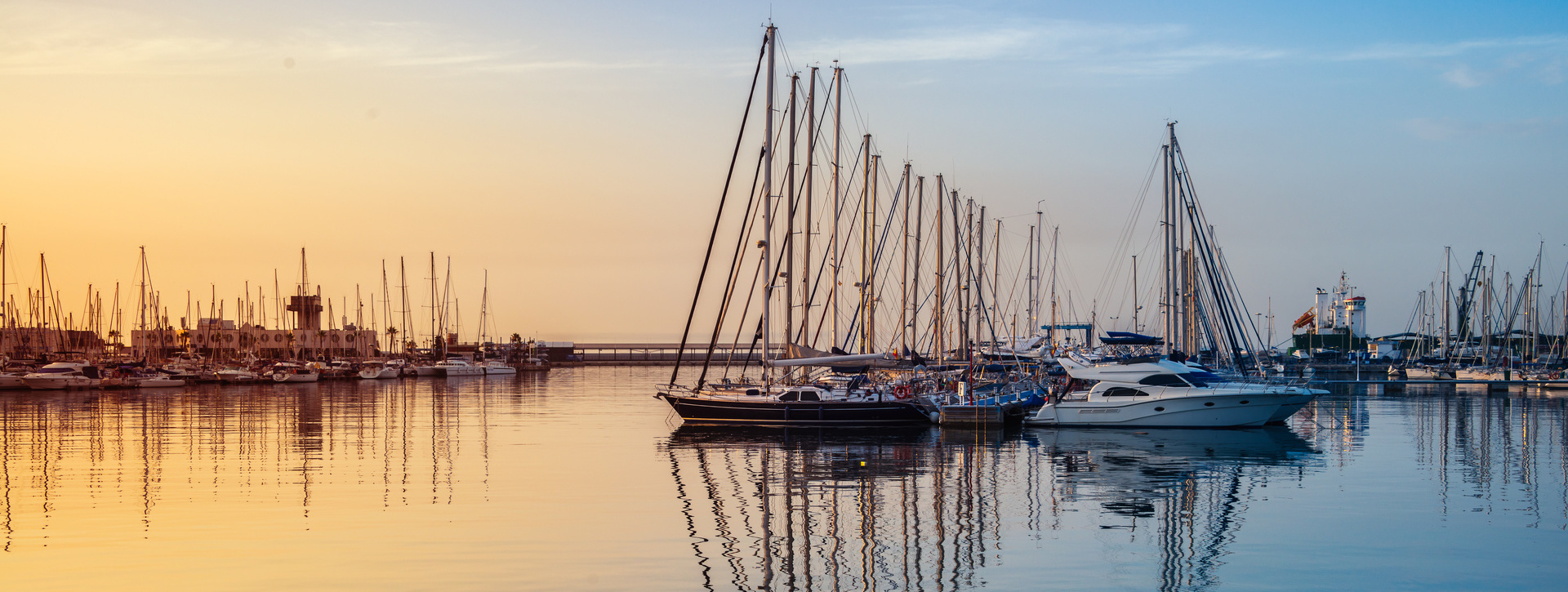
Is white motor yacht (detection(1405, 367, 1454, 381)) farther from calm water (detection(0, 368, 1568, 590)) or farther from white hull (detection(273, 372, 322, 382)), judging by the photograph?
white hull (detection(273, 372, 322, 382))

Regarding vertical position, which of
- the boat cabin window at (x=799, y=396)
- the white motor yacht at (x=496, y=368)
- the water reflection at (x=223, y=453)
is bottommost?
the white motor yacht at (x=496, y=368)

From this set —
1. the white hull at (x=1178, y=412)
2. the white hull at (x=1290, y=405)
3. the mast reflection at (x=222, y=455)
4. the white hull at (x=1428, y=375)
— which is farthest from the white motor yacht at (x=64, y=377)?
the white hull at (x=1428, y=375)

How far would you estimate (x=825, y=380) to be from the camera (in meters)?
51.9

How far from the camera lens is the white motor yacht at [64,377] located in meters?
88.6

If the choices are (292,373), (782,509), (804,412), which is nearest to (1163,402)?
(804,412)

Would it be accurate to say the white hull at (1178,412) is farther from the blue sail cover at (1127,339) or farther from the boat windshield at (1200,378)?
the blue sail cover at (1127,339)

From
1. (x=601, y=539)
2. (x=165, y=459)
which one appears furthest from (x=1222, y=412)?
(x=165, y=459)

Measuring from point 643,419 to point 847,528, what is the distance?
3493cm

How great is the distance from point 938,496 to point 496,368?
5070 inches

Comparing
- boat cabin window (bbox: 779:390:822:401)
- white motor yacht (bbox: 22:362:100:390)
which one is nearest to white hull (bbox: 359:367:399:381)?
white motor yacht (bbox: 22:362:100:390)

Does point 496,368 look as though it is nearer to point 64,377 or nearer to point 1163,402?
point 64,377

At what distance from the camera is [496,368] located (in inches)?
5935

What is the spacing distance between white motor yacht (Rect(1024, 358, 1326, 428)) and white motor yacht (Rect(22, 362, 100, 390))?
7483 centimetres

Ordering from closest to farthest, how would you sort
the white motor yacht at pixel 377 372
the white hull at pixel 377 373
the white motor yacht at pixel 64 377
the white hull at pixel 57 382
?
the white hull at pixel 57 382
the white motor yacht at pixel 64 377
the white hull at pixel 377 373
the white motor yacht at pixel 377 372
